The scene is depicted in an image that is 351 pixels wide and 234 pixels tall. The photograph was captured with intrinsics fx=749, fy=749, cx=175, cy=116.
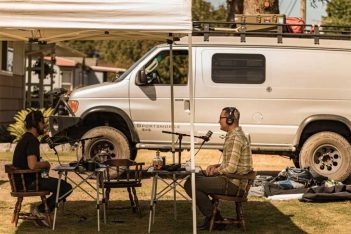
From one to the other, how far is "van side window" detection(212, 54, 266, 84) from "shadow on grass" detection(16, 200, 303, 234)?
285 centimetres

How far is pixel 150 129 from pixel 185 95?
0.84 meters

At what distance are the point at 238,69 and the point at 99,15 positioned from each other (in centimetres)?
574

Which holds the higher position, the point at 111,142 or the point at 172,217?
the point at 111,142

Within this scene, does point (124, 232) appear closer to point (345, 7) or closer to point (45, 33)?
point (45, 33)

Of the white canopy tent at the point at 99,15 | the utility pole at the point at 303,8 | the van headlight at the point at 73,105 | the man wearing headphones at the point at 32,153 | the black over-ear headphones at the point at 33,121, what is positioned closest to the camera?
the white canopy tent at the point at 99,15

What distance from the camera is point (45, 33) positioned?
10086 mm

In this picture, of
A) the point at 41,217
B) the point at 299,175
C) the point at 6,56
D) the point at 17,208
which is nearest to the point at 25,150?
the point at 17,208

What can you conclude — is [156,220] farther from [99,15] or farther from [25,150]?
[99,15]

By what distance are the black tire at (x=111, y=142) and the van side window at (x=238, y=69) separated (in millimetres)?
1884

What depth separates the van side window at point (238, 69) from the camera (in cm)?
1280

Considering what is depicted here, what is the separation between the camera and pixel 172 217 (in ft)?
Answer: 31.2

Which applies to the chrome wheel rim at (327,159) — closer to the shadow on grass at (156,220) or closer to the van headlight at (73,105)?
the shadow on grass at (156,220)

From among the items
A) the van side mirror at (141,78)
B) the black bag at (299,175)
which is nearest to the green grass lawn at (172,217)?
the black bag at (299,175)

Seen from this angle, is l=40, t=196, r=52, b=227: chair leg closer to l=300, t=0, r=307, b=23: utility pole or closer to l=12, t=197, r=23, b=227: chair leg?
l=12, t=197, r=23, b=227: chair leg
